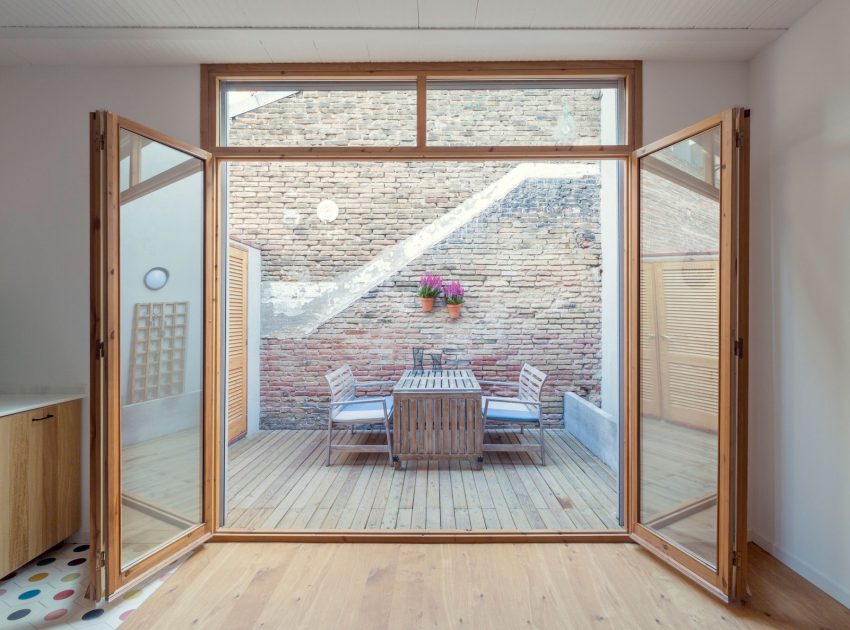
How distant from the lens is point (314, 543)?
2738mm

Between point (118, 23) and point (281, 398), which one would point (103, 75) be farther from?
point (281, 398)

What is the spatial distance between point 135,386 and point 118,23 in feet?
5.48

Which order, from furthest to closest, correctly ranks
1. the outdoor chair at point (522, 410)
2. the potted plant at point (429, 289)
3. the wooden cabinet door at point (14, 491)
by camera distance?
the potted plant at point (429, 289) < the outdoor chair at point (522, 410) < the wooden cabinet door at point (14, 491)

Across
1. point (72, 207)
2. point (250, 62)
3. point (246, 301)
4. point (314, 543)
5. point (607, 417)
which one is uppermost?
point (250, 62)

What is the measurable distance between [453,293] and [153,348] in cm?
363

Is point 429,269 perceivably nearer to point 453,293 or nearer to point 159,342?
point 453,293

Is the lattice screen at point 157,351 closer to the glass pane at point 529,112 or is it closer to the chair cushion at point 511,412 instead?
the glass pane at point 529,112

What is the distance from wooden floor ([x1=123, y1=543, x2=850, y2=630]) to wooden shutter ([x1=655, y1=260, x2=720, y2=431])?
0.74m

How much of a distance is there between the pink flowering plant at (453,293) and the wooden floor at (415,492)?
5.76 ft

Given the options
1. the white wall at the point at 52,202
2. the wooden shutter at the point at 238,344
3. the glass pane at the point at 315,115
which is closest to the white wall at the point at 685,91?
the glass pane at the point at 315,115

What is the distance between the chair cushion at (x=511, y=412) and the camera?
4.41 meters

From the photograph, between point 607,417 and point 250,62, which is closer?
point 250,62

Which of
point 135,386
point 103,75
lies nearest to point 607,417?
point 135,386

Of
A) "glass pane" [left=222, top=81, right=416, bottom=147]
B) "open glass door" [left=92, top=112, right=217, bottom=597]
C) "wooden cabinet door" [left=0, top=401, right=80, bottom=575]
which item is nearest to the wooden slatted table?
"open glass door" [left=92, top=112, right=217, bottom=597]
